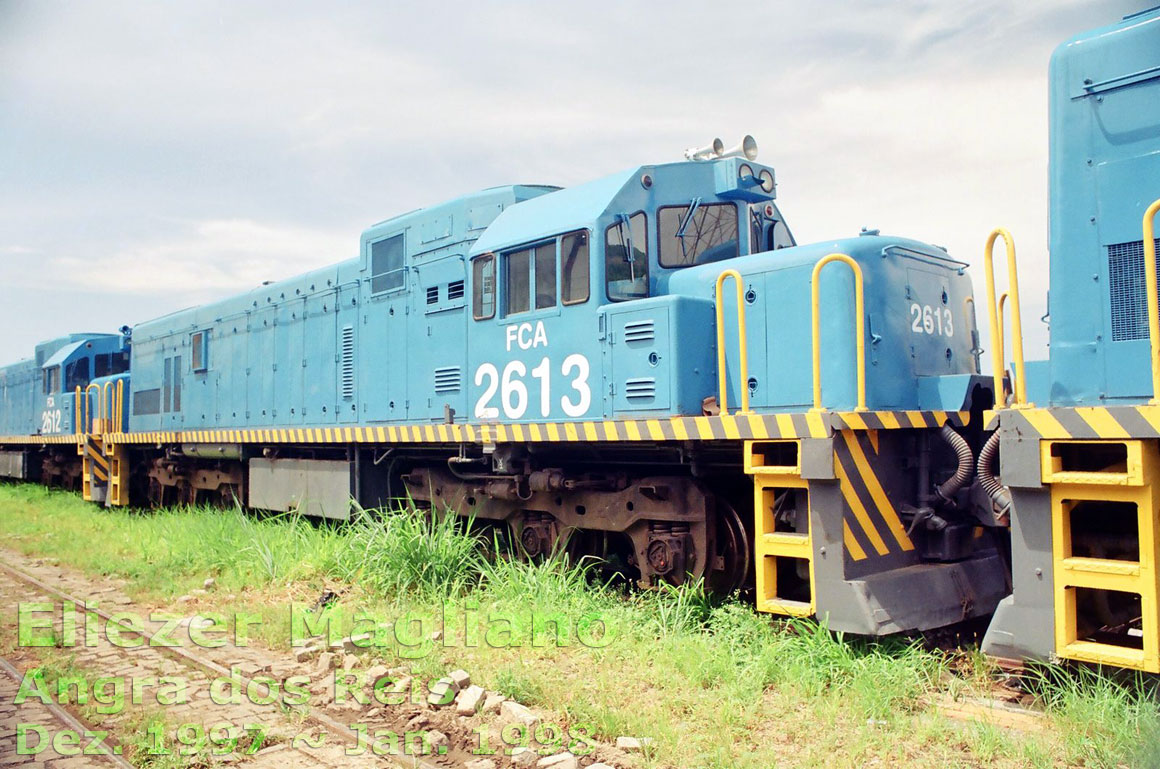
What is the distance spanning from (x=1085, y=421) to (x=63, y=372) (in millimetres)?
19957

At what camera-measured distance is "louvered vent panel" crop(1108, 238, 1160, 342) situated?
4.20 metres

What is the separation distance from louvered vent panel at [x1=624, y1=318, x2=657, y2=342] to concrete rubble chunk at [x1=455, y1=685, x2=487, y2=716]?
8.55 feet

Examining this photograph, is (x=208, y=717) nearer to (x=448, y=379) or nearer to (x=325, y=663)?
(x=325, y=663)

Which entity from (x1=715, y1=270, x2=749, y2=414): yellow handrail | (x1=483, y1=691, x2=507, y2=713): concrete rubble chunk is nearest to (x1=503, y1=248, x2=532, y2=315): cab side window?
(x1=715, y1=270, x2=749, y2=414): yellow handrail

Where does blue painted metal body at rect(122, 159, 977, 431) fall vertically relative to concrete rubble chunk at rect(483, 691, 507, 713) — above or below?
above

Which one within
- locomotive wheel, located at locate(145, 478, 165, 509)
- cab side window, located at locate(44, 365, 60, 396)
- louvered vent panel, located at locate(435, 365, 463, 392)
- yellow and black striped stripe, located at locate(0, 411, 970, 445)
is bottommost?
locomotive wheel, located at locate(145, 478, 165, 509)

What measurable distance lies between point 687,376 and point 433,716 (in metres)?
2.75

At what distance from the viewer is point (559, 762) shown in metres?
3.89

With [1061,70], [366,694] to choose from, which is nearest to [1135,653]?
Result: [1061,70]

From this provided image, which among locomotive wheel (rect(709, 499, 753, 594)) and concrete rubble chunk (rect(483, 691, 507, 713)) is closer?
concrete rubble chunk (rect(483, 691, 507, 713))

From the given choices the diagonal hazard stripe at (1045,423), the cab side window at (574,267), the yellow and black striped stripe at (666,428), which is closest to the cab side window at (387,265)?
the yellow and black striped stripe at (666,428)

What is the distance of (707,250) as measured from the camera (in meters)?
6.86

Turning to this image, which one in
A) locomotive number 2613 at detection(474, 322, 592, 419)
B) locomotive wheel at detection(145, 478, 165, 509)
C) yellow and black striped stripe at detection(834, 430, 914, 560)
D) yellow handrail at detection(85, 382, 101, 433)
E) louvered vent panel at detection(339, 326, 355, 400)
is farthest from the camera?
yellow handrail at detection(85, 382, 101, 433)

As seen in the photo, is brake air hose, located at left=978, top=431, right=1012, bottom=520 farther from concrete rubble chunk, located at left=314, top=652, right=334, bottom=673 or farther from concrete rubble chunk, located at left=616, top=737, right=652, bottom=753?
concrete rubble chunk, located at left=314, top=652, right=334, bottom=673
